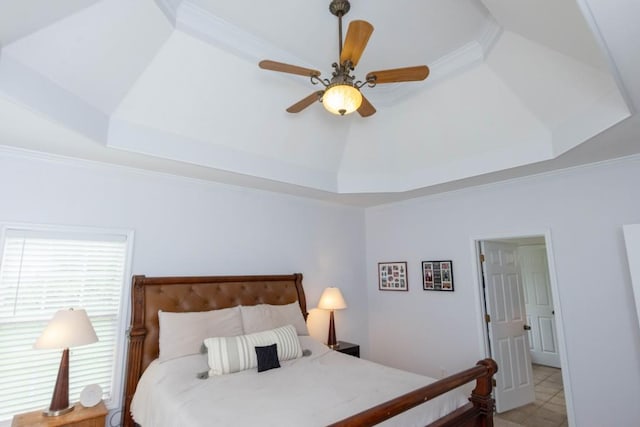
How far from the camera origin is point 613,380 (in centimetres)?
295

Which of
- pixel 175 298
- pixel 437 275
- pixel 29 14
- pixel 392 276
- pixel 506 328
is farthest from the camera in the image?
pixel 392 276

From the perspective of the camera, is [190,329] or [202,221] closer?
[190,329]

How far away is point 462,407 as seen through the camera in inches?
88.1

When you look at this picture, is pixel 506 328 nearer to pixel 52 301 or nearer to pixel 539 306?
pixel 539 306

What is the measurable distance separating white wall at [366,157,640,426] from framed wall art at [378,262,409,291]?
80mm

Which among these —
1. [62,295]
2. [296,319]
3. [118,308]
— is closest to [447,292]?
[296,319]

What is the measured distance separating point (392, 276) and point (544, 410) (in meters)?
Answer: 2.30

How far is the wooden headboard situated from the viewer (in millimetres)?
2869

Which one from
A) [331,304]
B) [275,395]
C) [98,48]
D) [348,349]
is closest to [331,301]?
[331,304]

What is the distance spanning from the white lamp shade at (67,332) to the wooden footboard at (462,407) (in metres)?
2.17

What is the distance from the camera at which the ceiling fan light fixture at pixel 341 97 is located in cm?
198

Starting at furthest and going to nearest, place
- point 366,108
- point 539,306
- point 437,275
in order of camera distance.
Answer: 1. point 539,306
2. point 437,275
3. point 366,108

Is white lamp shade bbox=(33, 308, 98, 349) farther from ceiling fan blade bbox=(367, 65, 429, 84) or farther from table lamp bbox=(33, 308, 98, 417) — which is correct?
ceiling fan blade bbox=(367, 65, 429, 84)

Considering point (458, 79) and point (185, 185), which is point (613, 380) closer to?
point (458, 79)
